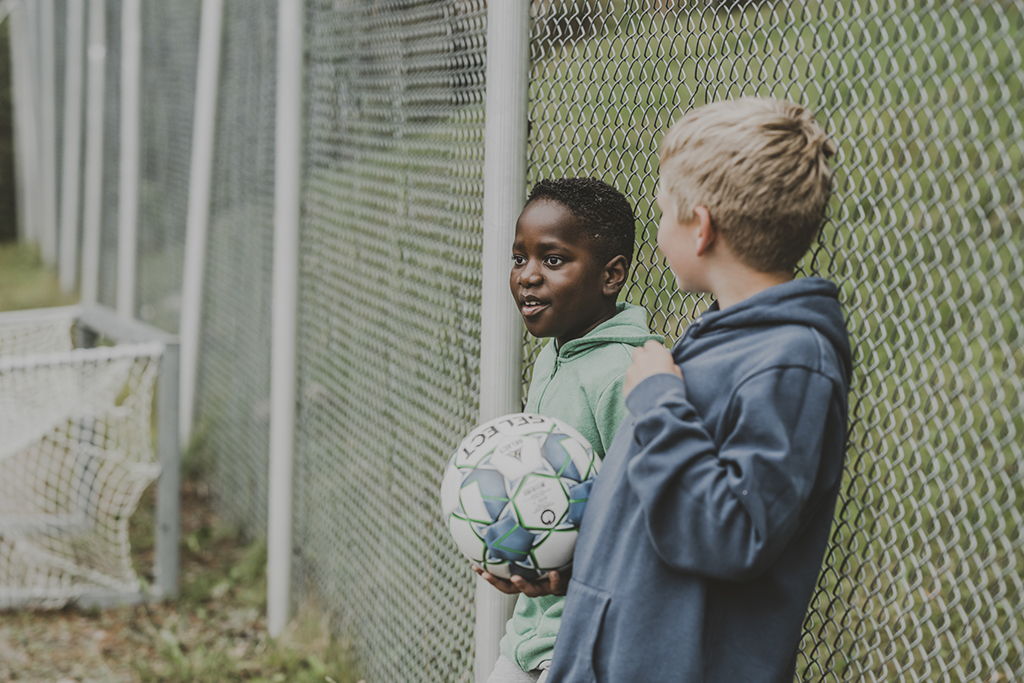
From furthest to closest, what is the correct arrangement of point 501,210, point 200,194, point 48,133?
point 48,133 < point 200,194 < point 501,210

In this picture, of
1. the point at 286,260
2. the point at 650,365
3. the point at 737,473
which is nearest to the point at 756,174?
the point at 650,365

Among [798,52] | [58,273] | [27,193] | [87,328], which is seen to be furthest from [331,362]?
[27,193]

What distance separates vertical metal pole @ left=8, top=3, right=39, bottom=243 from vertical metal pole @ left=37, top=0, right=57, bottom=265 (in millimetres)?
640

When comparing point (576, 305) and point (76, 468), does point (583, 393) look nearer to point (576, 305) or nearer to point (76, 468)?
point (576, 305)

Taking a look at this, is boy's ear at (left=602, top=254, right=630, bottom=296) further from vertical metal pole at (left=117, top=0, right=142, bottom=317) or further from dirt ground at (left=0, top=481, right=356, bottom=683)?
vertical metal pole at (left=117, top=0, right=142, bottom=317)

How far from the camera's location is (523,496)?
1.89 metres

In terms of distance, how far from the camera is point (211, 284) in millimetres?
6449

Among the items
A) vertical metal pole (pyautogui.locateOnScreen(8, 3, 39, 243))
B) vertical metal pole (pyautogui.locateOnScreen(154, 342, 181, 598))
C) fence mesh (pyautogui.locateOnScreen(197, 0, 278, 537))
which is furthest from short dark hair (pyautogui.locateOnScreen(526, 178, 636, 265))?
vertical metal pole (pyautogui.locateOnScreen(8, 3, 39, 243))

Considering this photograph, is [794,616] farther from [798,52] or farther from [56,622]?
[56,622]

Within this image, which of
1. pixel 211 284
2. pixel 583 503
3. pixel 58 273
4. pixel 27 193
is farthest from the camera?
pixel 27 193

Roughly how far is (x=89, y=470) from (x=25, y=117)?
1218 centimetres

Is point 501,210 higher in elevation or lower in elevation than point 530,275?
higher

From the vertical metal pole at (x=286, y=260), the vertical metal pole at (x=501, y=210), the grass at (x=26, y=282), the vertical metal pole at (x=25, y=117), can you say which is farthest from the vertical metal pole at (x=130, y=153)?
the vertical metal pole at (x=25, y=117)

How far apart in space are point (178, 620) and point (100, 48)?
734cm
